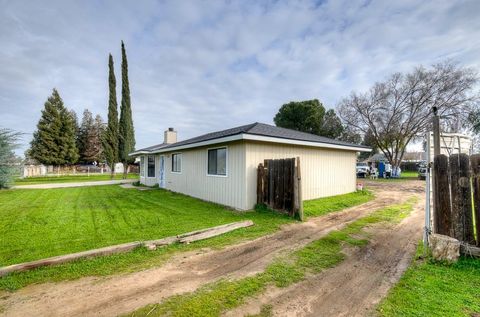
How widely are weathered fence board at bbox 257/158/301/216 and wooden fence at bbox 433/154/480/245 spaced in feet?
10.5

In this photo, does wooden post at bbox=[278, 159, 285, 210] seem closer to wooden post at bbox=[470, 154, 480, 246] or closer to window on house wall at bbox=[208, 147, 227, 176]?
window on house wall at bbox=[208, 147, 227, 176]

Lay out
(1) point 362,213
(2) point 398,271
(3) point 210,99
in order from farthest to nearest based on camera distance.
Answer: (3) point 210,99
(1) point 362,213
(2) point 398,271

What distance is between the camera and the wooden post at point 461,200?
3518 mm

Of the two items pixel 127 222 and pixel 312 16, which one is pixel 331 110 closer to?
pixel 312 16

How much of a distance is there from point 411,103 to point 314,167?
21.1 m

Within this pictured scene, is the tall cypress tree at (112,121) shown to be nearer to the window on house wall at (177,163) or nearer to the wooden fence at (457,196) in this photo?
the window on house wall at (177,163)

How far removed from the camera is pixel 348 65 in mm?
12703

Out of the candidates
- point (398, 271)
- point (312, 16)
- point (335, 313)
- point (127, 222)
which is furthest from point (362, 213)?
point (312, 16)

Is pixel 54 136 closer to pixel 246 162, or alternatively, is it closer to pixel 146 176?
pixel 146 176

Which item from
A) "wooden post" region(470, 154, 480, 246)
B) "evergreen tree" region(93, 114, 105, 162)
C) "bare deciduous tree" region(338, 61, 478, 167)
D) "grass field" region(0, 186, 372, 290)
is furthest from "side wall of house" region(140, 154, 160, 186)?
"evergreen tree" region(93, 114, 105, 162)

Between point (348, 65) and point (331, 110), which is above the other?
point (331, 110)

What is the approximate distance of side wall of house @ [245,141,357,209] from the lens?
7.62m

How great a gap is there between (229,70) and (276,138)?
9.33 metres

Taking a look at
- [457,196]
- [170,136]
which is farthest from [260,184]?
[170,136]
